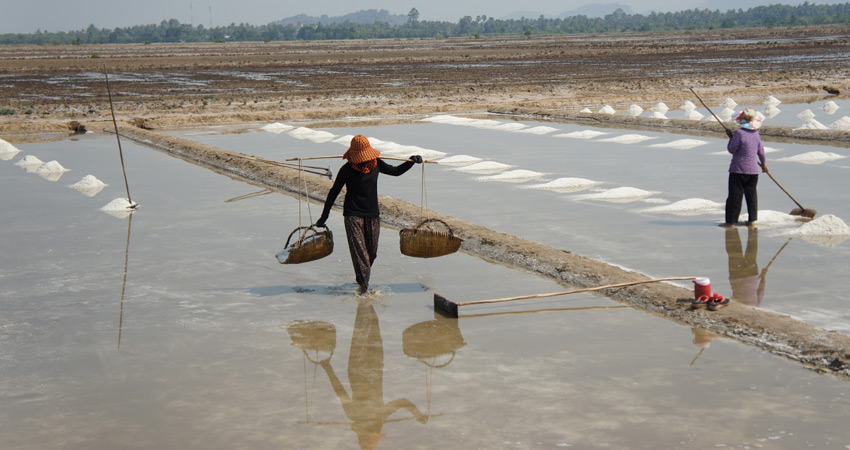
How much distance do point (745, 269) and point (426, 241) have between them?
2014 millimetres

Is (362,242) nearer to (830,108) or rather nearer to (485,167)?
(485,167)

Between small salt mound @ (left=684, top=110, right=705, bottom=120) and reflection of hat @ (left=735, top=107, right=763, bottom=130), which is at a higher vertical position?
reflection of hat @ (left=735, top=107, right=763, bottom=130)

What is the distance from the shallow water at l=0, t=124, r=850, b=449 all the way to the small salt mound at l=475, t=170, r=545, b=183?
176 cm

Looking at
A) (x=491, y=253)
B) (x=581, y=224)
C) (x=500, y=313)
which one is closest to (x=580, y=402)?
(x=500, y=313)

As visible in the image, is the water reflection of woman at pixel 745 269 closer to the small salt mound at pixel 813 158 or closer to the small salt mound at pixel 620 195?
the small salt mound at pixel 620 195

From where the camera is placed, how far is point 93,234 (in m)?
7.54

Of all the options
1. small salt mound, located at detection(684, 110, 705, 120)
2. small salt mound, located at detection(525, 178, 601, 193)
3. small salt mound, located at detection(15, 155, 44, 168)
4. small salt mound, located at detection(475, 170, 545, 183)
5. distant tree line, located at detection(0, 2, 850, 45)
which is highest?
small salt mound, located at detection(525, 178, 601, 193)

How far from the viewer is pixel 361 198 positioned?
17.8 feet

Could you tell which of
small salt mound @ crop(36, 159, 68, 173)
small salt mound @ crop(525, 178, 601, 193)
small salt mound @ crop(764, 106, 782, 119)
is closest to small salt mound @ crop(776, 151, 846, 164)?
small salt mound @ crop(525, 178, 601, 193)

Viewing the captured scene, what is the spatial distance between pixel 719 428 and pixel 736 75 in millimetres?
23651

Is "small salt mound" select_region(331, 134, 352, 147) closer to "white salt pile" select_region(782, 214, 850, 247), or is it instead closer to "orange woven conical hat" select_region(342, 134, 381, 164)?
"white salt pile" select_region(782, 214, 850, 247)

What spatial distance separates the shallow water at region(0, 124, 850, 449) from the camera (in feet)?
12.1

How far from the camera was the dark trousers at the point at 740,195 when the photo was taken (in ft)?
23.2

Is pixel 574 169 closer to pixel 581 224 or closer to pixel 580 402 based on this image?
pixel 581 224
